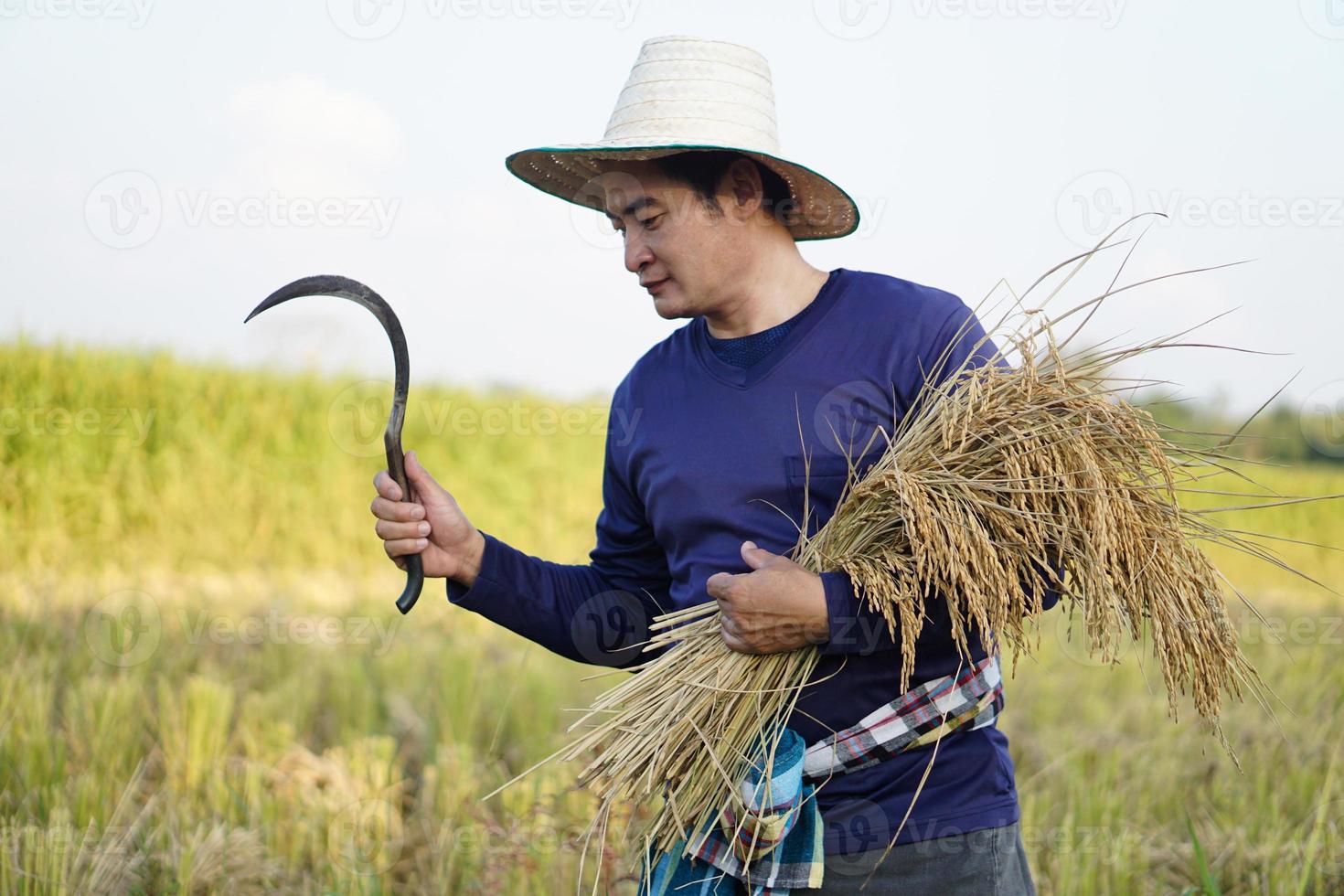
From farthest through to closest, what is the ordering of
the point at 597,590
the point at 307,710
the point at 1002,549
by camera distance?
the point at 307,710 → the point at 597,590 → the point at 1002,549

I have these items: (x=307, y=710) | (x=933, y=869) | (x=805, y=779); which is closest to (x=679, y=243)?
(x=805, y=779)

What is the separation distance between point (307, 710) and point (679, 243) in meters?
3.04

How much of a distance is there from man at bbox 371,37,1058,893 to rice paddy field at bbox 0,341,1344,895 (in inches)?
15.9

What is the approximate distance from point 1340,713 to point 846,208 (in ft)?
12.6

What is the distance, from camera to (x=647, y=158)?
6.73ft

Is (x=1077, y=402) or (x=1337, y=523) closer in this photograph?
(x=1077, y=402)

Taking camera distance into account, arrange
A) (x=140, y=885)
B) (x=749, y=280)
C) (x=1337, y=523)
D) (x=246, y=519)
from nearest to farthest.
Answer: (x=749, y=280), (x=140, y=885), (x=246, y=519), (x=1337, y=523)

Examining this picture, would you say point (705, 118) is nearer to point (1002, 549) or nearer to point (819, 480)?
point (819, 480)

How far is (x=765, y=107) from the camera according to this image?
2.15 m

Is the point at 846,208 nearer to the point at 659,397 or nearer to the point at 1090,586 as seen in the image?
the point at 659,397

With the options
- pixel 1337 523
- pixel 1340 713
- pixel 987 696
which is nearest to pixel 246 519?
pixel 1340 713

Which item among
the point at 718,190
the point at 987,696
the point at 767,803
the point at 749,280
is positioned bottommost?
the point at 767,803

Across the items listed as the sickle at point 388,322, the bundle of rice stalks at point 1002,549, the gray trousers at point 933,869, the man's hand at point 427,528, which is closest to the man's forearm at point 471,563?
the man's hand at point 427,528

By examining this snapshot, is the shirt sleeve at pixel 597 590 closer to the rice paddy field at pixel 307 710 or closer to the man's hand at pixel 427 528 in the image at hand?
the man's hand at pixel 427 528
